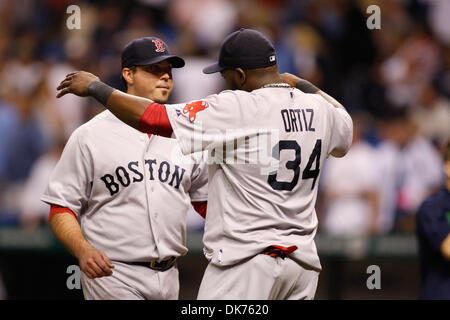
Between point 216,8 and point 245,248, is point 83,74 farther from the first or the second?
point 216,8

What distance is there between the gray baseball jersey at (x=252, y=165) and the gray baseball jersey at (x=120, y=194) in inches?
26.0

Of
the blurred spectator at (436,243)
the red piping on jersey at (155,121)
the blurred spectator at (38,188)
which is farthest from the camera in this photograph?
the blurred spectator at (38,188)

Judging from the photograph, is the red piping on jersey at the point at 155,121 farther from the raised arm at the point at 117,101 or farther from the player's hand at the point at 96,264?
the player's hand at the point at 96,264

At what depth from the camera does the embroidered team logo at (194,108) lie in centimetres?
329

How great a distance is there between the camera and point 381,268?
7.57 metres

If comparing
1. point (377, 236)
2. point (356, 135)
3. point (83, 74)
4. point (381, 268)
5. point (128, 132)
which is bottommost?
point (381, 268)

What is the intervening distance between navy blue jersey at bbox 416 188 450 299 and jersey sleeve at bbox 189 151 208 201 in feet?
4.66

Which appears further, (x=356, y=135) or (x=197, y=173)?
(x=356, y=135)

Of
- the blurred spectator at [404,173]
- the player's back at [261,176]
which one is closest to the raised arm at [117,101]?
the player's back at [261,176]

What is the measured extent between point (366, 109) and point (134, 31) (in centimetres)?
311

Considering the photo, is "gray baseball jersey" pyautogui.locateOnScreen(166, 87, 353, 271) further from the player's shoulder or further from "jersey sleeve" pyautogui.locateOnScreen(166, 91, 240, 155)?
the player's shoulder

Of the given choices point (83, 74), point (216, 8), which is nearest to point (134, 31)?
point (216, 8)

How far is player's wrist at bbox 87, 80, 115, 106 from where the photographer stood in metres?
3.28

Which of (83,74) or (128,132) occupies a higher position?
(83,74)
